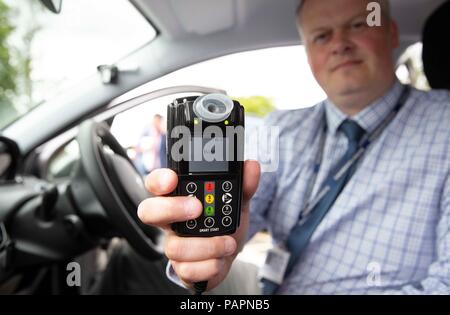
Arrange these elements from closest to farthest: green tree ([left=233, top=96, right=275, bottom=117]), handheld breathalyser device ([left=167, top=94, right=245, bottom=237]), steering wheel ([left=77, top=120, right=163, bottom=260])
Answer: handheld breathalyser device ([left=167, top=94, right=245, bottom=237]) → green tree ([left=233, top=96, right=275, bottom=117]) → steering wheel ([left=77, top=120, right=163, bottom=260])

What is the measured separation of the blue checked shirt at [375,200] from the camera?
0.78 metres

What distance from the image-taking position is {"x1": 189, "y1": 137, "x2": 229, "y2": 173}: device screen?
1.87ft

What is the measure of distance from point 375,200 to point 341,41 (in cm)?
30

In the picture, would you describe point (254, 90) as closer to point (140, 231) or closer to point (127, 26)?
point (127, 26)

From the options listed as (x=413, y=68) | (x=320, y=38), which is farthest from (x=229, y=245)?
(x=413, y=68)

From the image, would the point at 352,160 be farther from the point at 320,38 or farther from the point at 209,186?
the point at 209,186

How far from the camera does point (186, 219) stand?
0.58m

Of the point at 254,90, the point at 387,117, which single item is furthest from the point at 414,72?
the point at 254,90

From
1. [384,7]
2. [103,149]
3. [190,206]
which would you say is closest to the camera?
[190,206]

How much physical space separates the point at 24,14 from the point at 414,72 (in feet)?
2.43

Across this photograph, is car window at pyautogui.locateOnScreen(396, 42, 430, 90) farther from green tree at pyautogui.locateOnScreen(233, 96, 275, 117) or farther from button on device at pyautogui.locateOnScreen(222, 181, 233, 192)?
button on device at pyautogui.locateOnScreen(222, 181, 233, 192)

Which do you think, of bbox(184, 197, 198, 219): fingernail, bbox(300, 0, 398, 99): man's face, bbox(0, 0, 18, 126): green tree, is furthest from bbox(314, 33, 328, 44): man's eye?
bbox(0, 0, 18, 126): green tree

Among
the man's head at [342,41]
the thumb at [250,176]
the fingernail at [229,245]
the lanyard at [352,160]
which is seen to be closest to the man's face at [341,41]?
the man's head at [342,41]

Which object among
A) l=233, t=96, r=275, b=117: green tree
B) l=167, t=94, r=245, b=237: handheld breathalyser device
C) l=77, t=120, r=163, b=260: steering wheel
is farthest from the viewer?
l=77, t=120, r=163, b=260: steering wheel
